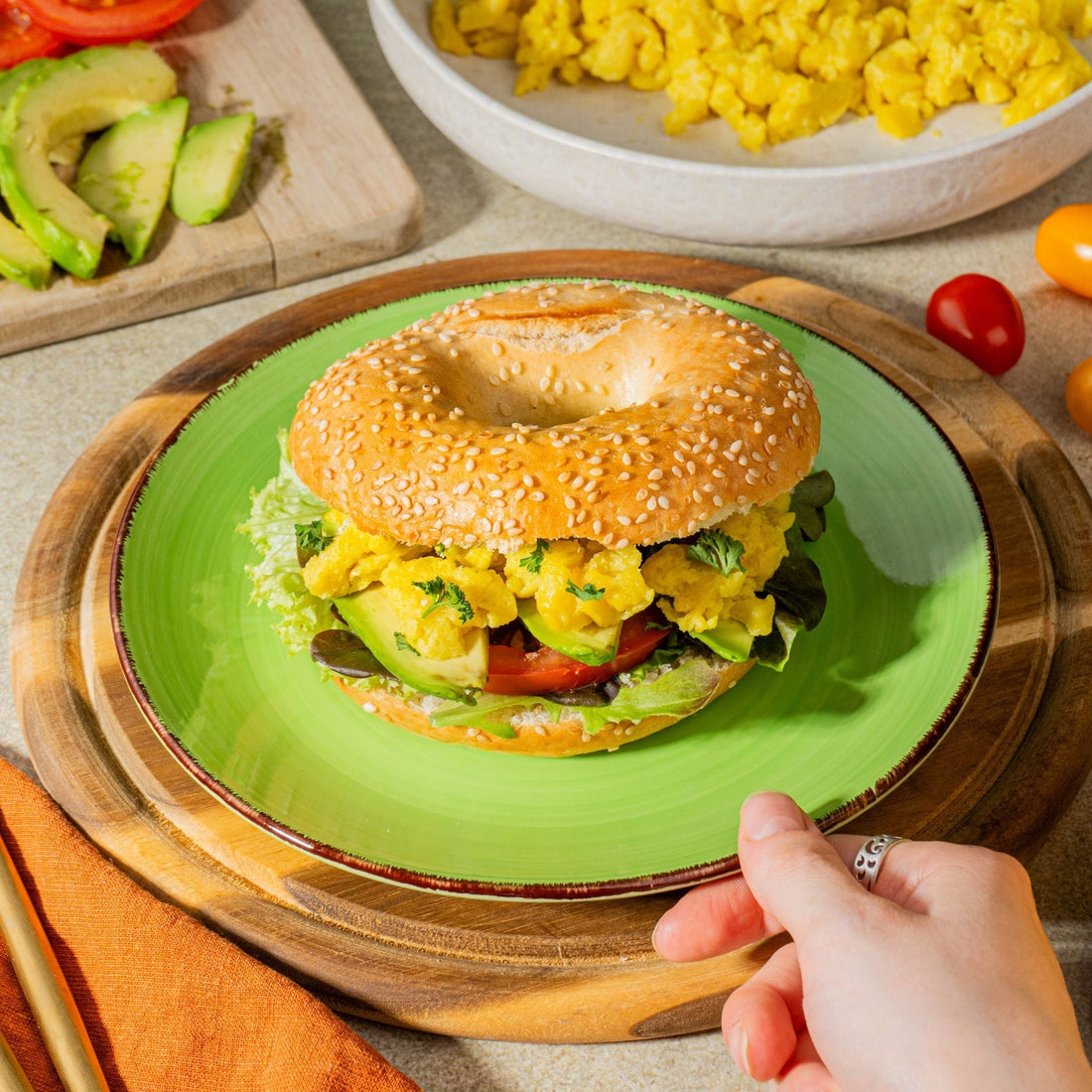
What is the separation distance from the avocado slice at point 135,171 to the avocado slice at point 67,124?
2.2 inches

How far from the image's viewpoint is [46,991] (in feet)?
5.27

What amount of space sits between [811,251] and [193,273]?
154 cm

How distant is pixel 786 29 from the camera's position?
9.99ft

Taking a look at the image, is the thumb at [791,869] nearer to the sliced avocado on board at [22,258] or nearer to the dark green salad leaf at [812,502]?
the dark green salad leaf at [812,502]

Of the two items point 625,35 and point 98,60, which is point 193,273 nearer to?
point 98,60

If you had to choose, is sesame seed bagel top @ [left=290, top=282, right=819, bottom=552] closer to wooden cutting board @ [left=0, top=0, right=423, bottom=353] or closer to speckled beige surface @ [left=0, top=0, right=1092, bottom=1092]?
speckled beige surface @ [left=0, top=0, right=1092, bottom=1092]

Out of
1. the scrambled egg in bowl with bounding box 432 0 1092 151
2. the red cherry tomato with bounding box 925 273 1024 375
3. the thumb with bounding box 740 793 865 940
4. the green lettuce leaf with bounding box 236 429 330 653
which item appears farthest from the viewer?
the scrambled egg in bowl with bounding box 432 0 1092 151

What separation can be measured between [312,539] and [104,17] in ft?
7.06

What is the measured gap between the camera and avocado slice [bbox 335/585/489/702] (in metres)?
1.80

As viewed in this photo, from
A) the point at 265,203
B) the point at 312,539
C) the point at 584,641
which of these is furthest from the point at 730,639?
the point at 265,203

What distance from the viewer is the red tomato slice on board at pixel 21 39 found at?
3.27m

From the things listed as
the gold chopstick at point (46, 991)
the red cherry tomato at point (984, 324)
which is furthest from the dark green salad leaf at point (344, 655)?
the red cherry tomato at point (984, 324)

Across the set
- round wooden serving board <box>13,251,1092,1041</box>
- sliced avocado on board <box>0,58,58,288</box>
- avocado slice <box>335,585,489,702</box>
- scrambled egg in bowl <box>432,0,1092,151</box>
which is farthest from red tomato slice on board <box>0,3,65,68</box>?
avocado slice <box>335,585,489,702</box>

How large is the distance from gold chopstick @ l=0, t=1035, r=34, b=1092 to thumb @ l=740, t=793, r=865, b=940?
0.95 metres
